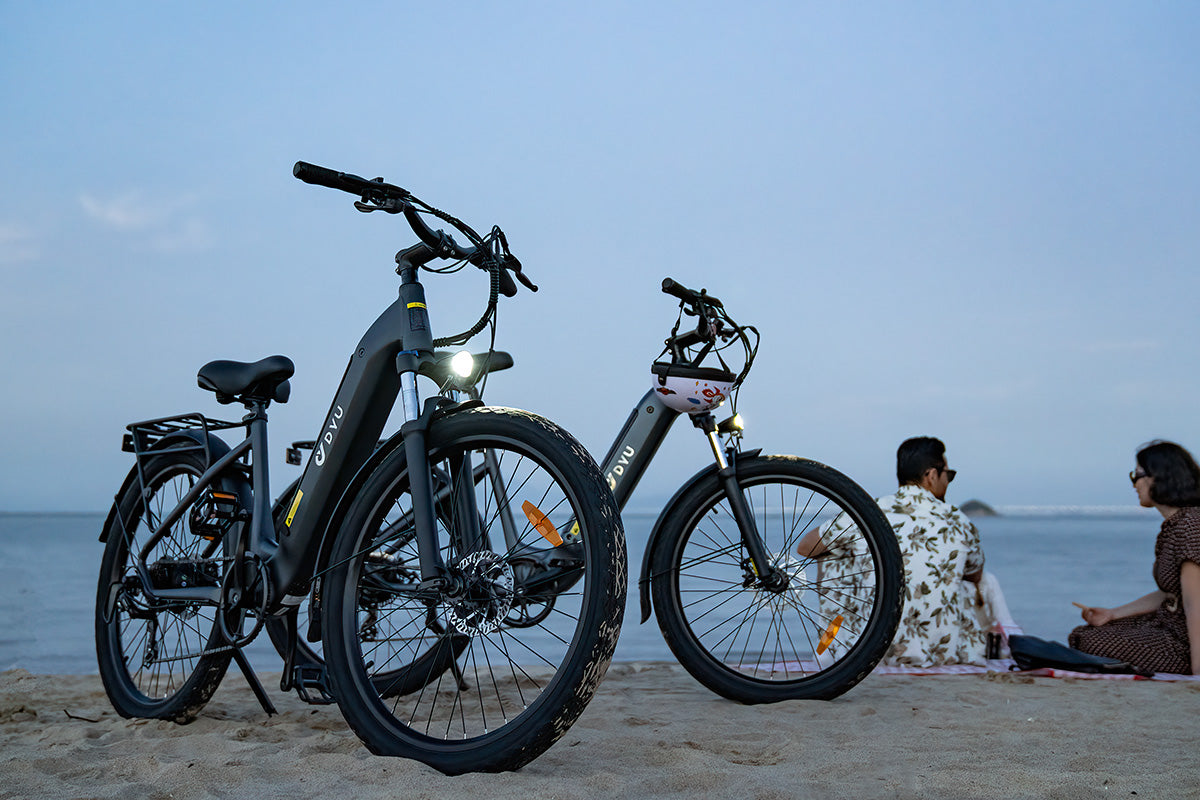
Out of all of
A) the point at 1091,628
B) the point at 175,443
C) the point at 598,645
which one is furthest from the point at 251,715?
the point at 1091,628

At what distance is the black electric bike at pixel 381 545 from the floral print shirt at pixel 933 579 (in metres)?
1.78

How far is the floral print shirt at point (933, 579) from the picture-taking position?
13.8 feet

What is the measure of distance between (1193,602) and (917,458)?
1319 millimetres

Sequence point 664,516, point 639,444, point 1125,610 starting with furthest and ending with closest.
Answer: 1. point 1125,610
2. point 639,444
3. point 664,516

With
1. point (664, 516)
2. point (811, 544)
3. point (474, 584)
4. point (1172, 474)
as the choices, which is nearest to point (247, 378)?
point (474, 584)

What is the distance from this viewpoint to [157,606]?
322 cm

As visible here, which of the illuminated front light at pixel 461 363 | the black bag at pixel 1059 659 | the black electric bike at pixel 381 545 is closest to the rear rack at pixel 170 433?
the black electric bike at pixel 381 545

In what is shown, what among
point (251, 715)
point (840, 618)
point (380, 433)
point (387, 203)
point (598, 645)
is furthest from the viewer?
point (840, 618)

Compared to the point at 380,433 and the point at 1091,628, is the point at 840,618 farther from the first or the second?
the point at 380,433

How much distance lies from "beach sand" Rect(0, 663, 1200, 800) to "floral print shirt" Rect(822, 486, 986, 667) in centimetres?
50

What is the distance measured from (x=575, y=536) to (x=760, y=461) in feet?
2.41

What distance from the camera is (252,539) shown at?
9.53 feet

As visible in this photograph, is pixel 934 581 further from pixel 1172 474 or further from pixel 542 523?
pixel 542 523

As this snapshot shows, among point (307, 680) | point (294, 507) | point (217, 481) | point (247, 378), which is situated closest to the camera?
point (307, 680)
